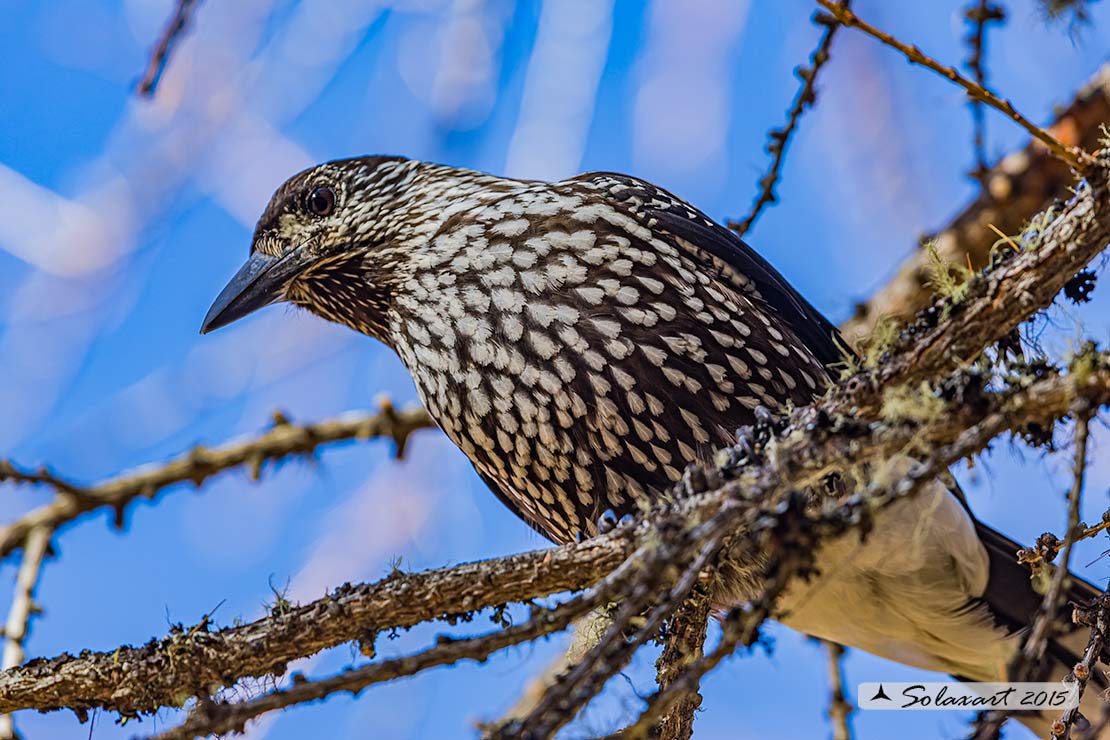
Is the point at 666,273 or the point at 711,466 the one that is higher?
the point at 666,273

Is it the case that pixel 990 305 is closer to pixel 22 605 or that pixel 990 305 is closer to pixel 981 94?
pixel 981 94

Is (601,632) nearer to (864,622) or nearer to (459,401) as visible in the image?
(459,401)

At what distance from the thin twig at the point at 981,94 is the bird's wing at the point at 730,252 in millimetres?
1037

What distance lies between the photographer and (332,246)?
3.71m

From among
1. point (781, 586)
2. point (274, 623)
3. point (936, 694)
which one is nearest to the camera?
point (781, 586)

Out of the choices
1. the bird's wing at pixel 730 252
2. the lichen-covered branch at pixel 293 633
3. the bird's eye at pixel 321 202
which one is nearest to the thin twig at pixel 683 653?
the lichen-covered branch at pixel 293 633

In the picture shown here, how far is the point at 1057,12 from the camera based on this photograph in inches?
94.2

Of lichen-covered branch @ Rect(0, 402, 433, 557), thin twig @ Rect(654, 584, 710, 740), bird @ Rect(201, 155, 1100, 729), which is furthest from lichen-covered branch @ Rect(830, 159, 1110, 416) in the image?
lichen-covered branch @ Rect(0, 402, 433, 557)

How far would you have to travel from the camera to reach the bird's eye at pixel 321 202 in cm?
379

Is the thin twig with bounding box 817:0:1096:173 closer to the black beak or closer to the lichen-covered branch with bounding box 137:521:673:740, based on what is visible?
the lichen-covered branch with bounding box 137:521:673:740

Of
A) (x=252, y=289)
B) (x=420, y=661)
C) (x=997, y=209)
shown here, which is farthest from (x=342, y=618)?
(x=997, y=209)

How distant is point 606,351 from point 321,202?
1308 millimetres

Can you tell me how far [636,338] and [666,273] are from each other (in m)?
0.23

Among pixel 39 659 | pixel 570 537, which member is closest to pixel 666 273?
pixel 570 537
